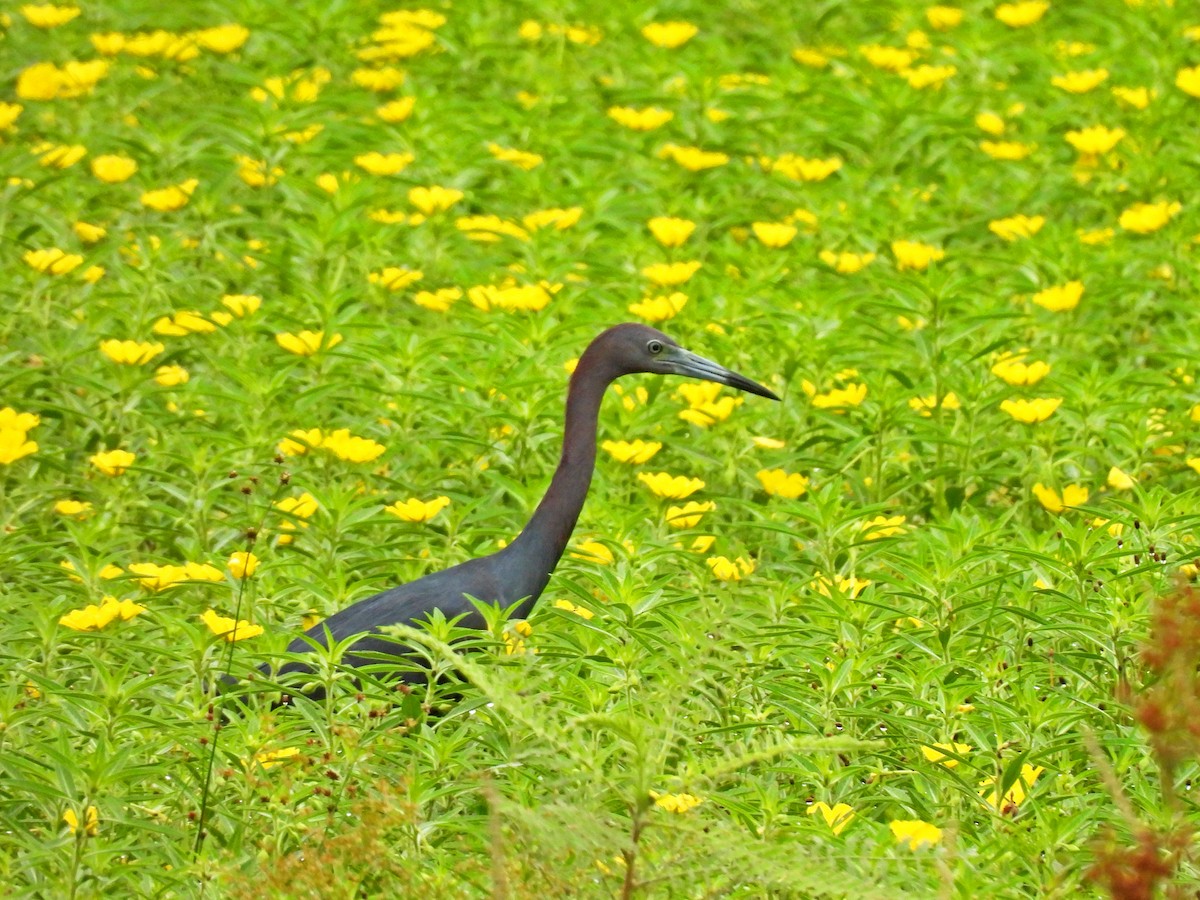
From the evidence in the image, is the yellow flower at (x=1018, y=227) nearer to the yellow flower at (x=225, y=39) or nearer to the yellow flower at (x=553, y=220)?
the yellow flower at (x=553, y=220)

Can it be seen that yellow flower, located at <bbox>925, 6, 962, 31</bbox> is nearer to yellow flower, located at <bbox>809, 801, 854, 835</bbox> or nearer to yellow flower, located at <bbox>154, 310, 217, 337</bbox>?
yellow flower, located at <bbox>154, 310, 217, 337</bbox>

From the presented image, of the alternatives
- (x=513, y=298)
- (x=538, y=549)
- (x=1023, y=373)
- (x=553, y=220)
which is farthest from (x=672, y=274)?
(x=538, y=549)

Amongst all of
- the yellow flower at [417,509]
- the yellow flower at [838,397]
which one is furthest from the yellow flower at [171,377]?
the yellow flower at [838,397]

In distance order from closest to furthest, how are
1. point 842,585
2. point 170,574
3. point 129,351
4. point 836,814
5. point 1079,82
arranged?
point 836,814 < point 170,574 < point 842,585 < point 129,351 < point 1079,82

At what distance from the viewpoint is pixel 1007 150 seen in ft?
27.8

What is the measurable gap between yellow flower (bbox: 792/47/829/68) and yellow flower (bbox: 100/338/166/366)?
4.83 metres

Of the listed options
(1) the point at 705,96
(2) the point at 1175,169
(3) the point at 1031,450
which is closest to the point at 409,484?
(3) the point at 1031,450

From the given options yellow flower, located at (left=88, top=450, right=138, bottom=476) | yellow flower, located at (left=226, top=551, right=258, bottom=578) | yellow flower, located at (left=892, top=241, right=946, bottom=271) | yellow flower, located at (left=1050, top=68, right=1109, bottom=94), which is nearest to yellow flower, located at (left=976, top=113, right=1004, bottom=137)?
yellow flower, located at (left=1050, top=68, right=1109, bottom=94)

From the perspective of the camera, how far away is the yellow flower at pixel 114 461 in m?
5.60

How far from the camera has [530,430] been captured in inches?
237

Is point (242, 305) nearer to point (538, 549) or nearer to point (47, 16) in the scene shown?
point (538, 549)

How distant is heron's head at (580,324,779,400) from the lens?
5.61 meters

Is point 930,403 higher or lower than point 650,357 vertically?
lower

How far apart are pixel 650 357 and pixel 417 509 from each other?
862 millimetres
